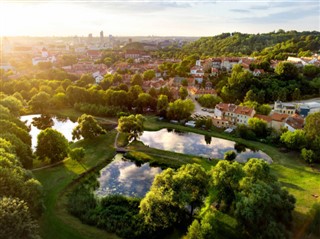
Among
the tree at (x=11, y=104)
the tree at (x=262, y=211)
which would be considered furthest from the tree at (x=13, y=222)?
the tree at (x=11, y=104)

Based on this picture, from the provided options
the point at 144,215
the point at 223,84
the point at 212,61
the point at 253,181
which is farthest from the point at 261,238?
the point at 212,61

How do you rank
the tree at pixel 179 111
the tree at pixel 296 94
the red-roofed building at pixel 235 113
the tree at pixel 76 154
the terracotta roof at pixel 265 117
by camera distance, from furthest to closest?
1. the tree at pixel 296 94
2. the tree at pixel 179 111
3. the red-roofed building at pixel 235 113
4. the terracotta roof at pixel 265 117
5. the tree at pixel 76 154

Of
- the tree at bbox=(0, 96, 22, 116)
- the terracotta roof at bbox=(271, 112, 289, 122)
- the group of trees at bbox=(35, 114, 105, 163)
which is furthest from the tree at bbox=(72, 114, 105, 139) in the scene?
the terracotta roof at bbox=(271, 112, 289, 122)

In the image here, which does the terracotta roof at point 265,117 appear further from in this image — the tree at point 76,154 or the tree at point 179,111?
the tree at point 76,154

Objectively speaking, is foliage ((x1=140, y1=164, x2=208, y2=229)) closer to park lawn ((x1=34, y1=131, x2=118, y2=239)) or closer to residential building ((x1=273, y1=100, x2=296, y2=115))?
park lawn ((x1=34, y1=131, x2=118, y2=239))

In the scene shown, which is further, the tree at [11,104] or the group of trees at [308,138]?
the tree at [11,104]

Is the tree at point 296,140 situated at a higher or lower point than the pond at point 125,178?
higher

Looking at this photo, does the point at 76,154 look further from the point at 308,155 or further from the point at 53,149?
the point at 308,155
